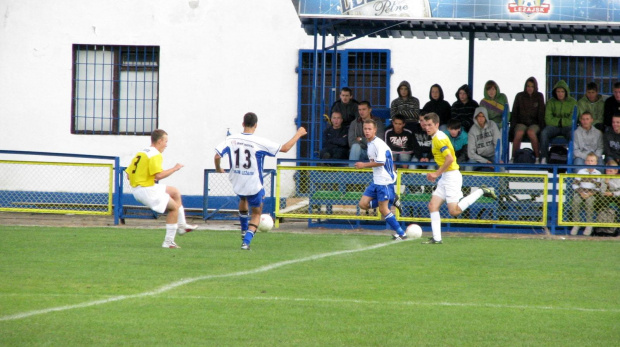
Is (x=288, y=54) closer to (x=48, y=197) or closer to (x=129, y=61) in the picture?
(x=129, y=61)

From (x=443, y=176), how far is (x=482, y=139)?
354 centimetres

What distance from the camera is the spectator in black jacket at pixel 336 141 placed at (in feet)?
56.4

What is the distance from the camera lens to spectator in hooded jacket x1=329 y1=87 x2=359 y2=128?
17672 millimetres

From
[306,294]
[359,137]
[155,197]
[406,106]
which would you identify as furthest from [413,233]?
[306,294]

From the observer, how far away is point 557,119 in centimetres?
1756

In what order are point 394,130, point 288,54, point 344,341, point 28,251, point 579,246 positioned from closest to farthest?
point 344,341
point 28,251
point 579,246
point 394,130
point 288,54

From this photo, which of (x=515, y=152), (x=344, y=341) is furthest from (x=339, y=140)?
(x=344, y=341)

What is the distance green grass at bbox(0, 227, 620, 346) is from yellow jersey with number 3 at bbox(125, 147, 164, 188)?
88cm

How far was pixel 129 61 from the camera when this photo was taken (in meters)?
21.8

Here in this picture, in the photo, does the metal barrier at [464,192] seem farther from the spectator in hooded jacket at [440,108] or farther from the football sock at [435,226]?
the football sock at [435,226]

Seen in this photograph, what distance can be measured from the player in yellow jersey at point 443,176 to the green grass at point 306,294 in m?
0.56

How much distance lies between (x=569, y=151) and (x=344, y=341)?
11.1m

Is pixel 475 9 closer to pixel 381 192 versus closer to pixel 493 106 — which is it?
pixel 493 106

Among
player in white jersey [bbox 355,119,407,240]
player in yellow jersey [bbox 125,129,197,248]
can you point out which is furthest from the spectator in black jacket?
player in yellow jersey [bbox 125,129,197,248]
